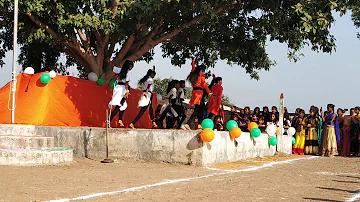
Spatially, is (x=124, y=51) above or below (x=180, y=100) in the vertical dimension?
above

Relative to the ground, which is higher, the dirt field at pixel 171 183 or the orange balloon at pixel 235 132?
the orange balloon at pixel 235 132

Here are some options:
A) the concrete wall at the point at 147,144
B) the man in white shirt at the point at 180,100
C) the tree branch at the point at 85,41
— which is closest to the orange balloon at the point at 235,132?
the concrete wall at the point at 147,144

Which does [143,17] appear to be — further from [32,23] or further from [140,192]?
→ [140,192]

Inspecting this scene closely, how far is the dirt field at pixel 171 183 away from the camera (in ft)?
23.0

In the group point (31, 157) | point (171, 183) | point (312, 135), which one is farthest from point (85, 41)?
point (171, 183)

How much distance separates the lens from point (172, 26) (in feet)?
56.3

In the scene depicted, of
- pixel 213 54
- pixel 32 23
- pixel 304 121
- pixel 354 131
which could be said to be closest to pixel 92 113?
pixel 32 23

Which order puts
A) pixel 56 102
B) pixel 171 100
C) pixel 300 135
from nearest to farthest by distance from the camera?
pixel 56 102, pixel 171 100, pixel 300 135

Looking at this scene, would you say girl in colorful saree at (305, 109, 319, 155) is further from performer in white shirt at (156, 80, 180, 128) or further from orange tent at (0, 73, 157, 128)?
orange tent at (0, 73, 157, 128)

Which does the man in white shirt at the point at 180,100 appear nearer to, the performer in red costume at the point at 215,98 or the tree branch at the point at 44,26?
the performer in red costume at the point at 215,98

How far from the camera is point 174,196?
699 cm

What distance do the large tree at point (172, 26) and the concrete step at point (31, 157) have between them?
5.09 m

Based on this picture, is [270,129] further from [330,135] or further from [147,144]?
[147,144]

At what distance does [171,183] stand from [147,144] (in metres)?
3.31
